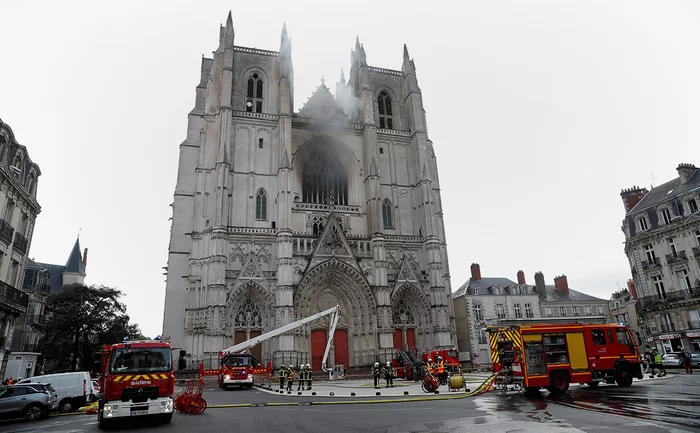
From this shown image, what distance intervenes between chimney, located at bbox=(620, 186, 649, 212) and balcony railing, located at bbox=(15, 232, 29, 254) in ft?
136

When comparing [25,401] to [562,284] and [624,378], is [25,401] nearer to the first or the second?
[624,378]

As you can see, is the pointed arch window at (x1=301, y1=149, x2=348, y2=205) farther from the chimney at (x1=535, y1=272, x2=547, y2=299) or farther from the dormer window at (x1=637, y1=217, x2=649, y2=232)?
the chimney at (x1=535, y1=272, x2=547, y2=299)

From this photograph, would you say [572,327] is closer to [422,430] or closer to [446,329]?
[422,430]

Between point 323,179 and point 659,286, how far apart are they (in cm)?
2604

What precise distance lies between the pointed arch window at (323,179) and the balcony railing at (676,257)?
920 inches

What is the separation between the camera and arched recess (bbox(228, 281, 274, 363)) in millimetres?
29078

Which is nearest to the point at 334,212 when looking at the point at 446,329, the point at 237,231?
the point at 237,231

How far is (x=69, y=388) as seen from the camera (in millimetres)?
15914

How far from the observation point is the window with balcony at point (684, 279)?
3044cm

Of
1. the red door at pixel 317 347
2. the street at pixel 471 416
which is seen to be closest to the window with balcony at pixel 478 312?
the red door at pixel 317 347

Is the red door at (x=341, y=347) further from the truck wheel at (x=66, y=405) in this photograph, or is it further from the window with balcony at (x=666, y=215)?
the window with balcony at (x=666, y=215)

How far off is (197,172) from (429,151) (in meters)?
18.7

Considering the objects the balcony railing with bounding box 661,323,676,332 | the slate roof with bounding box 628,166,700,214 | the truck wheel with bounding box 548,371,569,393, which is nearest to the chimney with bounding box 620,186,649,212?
the slate roof with bounding box 628,166,700,214

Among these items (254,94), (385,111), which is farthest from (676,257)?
(254,94)
